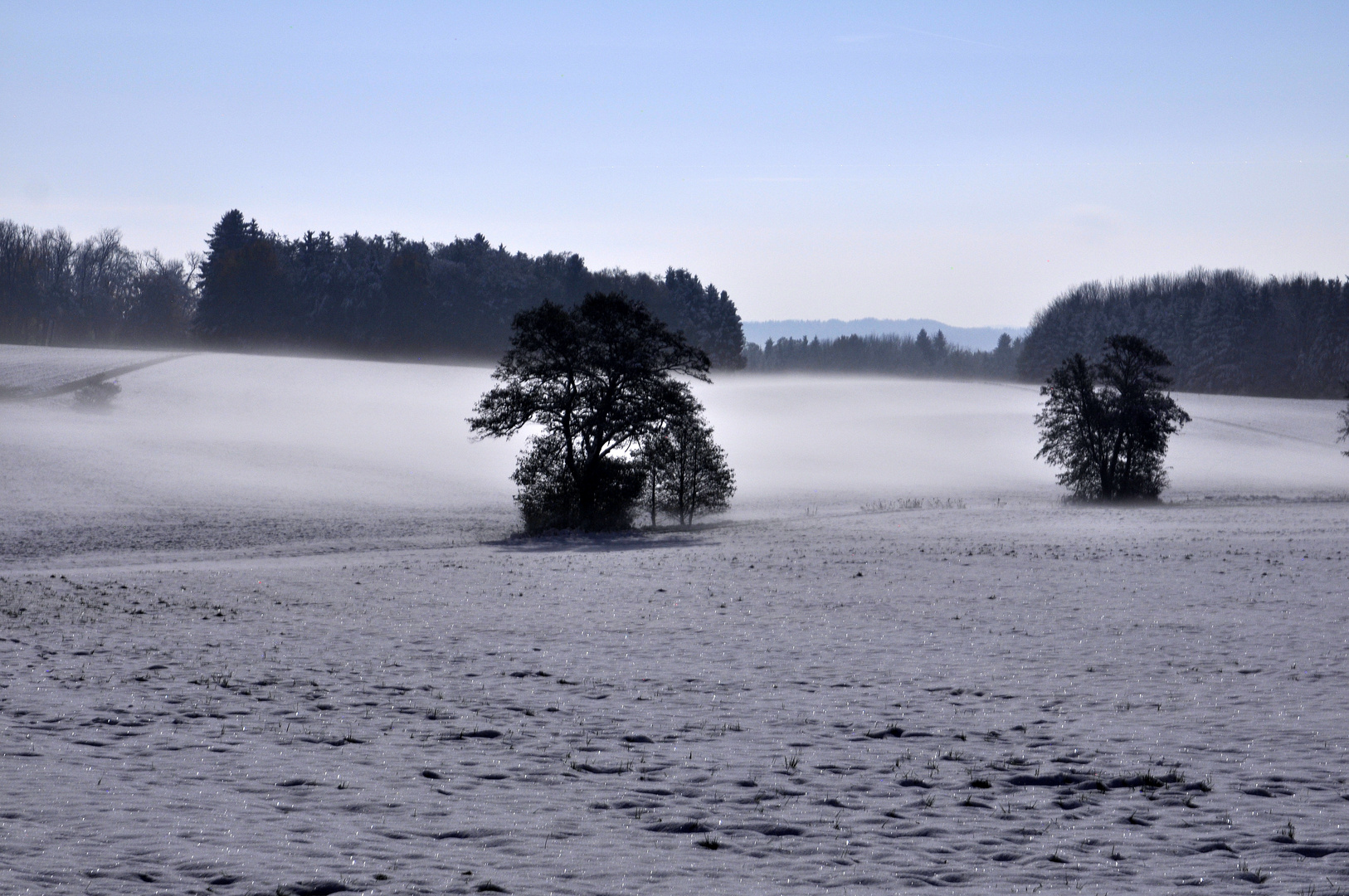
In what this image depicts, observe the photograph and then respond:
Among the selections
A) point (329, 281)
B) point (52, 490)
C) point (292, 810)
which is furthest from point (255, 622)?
point (329, 281)

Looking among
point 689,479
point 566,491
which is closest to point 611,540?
point 566,491

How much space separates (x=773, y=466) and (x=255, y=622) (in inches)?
2074

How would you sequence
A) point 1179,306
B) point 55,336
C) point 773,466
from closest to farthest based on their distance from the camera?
point 773,466, point 55,336, point 1179,306

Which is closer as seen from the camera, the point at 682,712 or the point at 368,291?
the point at 682,712

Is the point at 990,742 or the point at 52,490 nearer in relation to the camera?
the point at 990,742

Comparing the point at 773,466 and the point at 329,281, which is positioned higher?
the point at 329,281

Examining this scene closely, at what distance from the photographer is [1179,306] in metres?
146

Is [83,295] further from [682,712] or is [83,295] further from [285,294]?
[682,712]

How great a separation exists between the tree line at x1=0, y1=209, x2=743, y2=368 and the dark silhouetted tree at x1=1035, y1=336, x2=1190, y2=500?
2927 inches

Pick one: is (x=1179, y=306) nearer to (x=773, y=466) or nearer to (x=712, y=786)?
(x=773, y=466)

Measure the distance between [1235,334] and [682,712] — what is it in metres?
139

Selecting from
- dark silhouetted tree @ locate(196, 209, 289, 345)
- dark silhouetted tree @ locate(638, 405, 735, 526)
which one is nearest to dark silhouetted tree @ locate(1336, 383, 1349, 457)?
dark silhouetted tree @ locate(638, 405, 735, 526)

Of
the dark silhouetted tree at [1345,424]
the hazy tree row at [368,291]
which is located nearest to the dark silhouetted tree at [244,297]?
the hazy tree row at [368,291]

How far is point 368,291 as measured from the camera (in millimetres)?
128750
